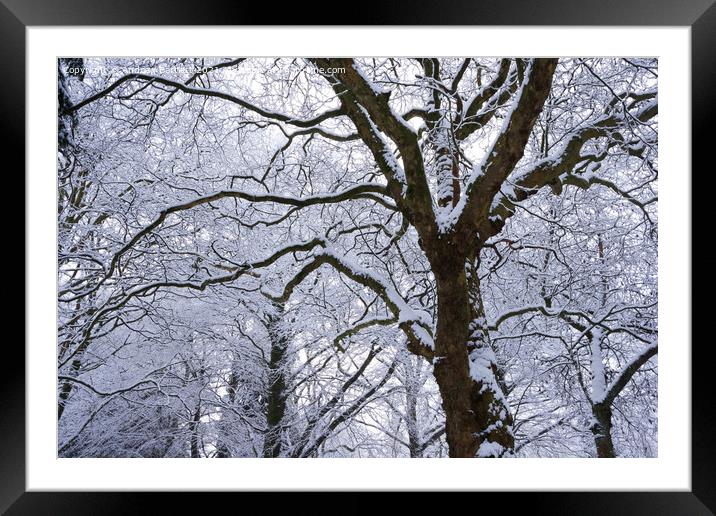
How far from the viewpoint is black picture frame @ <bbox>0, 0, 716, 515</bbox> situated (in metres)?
1.48

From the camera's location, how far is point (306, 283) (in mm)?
4836

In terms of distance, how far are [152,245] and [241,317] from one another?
0.97 metres

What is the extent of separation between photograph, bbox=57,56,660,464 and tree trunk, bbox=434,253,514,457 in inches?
38.6

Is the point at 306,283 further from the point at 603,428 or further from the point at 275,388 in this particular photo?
the point at 603,428

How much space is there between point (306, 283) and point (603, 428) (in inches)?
108

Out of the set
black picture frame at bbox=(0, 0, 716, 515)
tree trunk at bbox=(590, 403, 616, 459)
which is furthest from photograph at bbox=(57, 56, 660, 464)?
black picture frame at bbox=(0, 0, 716, 515)

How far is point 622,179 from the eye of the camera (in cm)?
426

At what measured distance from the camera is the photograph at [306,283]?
157 inches

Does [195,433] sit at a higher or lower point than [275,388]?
lower

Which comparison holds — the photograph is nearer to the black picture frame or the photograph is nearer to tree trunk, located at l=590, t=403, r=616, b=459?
tree trunk, located at l=590, t=403, r=616, b=459
